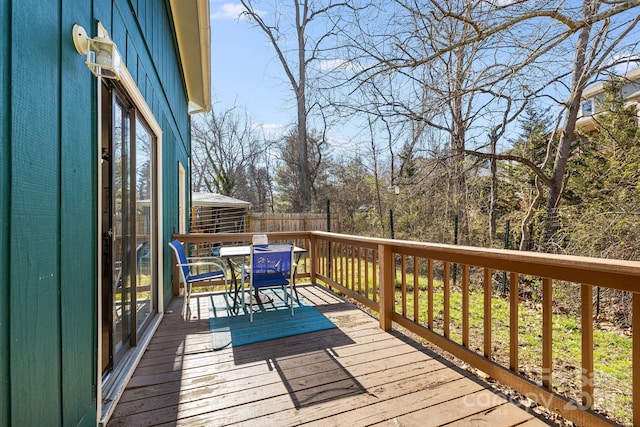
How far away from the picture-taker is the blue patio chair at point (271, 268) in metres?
3.41

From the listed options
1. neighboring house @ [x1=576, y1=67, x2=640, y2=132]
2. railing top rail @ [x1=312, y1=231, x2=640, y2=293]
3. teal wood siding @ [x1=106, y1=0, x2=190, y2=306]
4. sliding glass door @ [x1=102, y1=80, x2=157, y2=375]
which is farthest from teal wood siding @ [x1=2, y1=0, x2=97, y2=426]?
neighboring house @ [x1=576, y1=67, x2=640, y2=132]

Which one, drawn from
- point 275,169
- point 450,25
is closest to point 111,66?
point 450,25

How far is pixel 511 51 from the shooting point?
3408 millimetres

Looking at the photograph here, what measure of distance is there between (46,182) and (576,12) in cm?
413

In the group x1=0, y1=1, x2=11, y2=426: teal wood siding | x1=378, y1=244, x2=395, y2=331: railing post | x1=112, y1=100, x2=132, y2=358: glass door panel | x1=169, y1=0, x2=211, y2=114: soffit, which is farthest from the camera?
x1=169, y1=0, x2=211, y2=114: soffit

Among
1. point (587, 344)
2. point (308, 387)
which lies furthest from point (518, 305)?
point (308, 387)

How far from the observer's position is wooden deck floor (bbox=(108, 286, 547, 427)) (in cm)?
179

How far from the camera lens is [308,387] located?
2102 millimetres

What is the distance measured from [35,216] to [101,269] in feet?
2.42

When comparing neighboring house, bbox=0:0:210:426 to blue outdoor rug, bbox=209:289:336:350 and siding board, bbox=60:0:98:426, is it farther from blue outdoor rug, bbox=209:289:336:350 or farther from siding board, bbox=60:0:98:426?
blue outdoor rug, bbox=209:289:336:350

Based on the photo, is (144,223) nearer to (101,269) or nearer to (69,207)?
(101,269)

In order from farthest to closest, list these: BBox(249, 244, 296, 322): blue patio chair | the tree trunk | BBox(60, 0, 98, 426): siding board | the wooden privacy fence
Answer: the wooden privacy fence → the tree trunk → BBox(249, 244, 296, 322): blue patio chair → BBox(60, 0, 98, 426): siding board

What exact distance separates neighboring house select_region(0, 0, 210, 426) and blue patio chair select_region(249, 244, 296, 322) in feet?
3.51

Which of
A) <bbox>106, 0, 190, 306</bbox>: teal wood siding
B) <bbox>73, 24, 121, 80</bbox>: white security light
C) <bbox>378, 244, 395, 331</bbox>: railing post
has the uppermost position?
<bbox>106, 0, 190, 306</bbox>: teal wood siding
